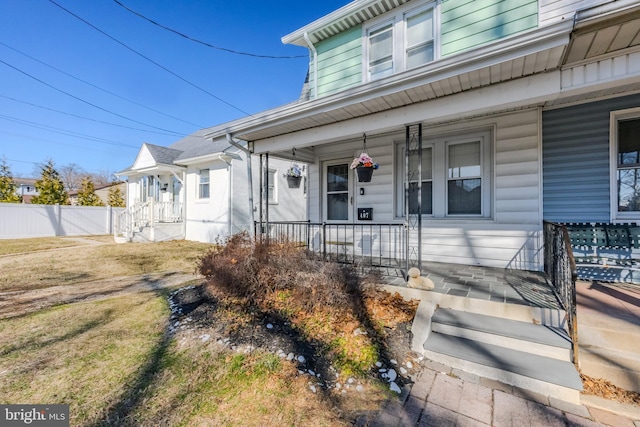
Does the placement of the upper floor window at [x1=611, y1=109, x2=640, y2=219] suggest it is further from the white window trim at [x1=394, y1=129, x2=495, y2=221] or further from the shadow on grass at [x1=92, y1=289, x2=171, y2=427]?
the shadow on grass at [x1=92, y1=289, x2=171, y2=427]

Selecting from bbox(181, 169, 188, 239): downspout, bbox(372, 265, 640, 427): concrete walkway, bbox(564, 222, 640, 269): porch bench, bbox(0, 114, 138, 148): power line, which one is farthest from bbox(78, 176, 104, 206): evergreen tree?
bbox(564, 222, 640, 269): porch bench

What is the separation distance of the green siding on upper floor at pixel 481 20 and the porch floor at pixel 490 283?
13.2ft

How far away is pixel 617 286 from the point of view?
390cm

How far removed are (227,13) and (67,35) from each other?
19.4ft

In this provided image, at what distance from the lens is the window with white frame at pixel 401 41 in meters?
5.45

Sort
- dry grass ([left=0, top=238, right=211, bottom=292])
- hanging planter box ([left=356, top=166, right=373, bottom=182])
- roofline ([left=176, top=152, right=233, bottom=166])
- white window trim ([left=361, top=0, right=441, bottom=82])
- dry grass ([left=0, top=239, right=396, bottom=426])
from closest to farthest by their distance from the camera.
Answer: dry grass ([left=0, top=239, right=396, bottom=426]) → hanging planter box ([left=356, top=166, right=373, bottom=182]) → white window trim ([left=361, top=0, right=441, bottom=82]) → dry grass ([left=0, top=238, right=211, bottom=292]) → roofline ([left=176, top=152, right=233, bottom=166])

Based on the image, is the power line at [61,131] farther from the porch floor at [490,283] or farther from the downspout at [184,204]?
the porch floor at [490,283]

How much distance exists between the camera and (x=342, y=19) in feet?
20.3

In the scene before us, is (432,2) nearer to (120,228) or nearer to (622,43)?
(622,43)

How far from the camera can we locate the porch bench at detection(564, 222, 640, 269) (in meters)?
3.90

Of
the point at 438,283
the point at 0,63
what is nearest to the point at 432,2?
the point at 438,283

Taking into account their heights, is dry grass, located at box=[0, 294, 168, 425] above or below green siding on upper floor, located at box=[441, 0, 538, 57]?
below

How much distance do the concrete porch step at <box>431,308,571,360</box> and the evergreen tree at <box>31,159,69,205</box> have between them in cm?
2113

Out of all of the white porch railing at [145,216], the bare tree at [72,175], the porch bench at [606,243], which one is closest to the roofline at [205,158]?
the white porch railing at [145,216]
